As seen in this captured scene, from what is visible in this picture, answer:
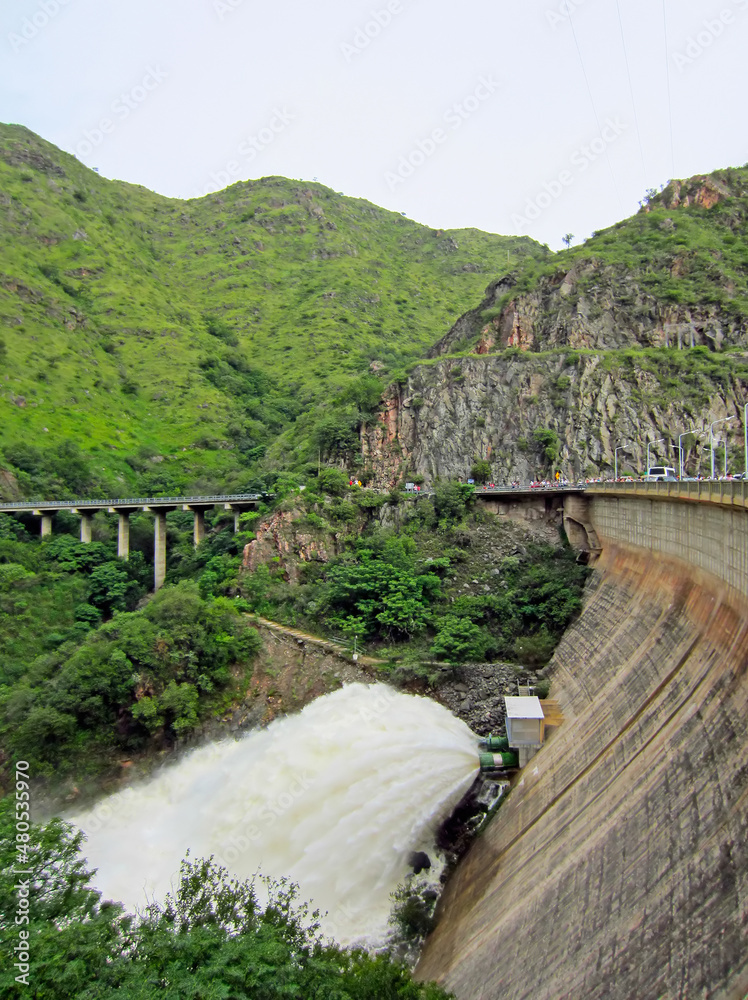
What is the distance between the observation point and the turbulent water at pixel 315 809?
21859 millimetres

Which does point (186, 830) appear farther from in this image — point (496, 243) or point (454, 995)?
point (496, 243)

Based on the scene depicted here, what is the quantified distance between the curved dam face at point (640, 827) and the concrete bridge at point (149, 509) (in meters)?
32.9

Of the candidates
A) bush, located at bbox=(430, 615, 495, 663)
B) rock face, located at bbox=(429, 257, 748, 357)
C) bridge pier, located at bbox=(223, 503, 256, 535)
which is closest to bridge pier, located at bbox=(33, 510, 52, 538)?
bridge pier, located at bbox=(223, 503, 256, 535)

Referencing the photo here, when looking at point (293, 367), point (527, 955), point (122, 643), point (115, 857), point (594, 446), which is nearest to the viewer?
point (527, 955)

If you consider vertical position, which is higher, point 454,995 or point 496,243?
point 496,243

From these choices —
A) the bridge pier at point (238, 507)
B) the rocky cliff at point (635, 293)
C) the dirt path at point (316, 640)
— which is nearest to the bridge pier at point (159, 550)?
the bridge pier at point (238, 507)

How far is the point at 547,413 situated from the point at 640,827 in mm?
40186

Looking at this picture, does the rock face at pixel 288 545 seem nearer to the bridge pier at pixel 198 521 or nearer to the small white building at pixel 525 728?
the bridge pier at pixel 198 521

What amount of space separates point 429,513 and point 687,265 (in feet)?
124

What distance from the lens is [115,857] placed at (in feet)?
79.7

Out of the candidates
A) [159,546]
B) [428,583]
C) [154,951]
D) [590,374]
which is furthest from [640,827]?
[159,546]

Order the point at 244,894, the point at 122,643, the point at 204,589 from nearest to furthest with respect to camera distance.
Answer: the point at 244,894 < the point at 122,643 < the point at 204,589

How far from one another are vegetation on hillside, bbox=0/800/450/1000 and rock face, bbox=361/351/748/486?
3829cm

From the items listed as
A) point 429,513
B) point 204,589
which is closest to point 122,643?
point 204,589
